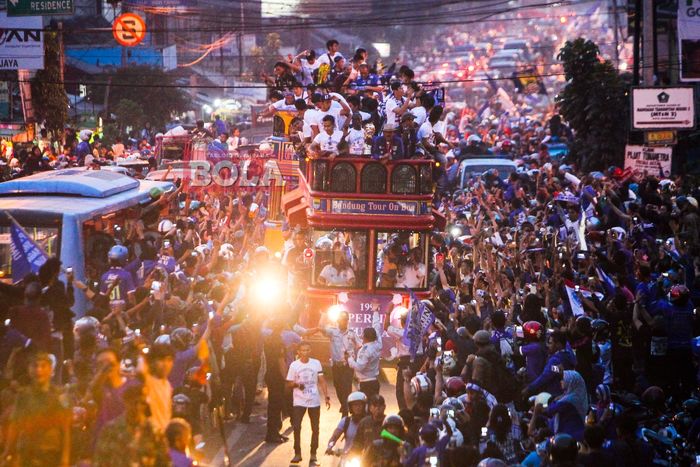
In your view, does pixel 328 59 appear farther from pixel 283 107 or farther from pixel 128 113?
pixel 128 113

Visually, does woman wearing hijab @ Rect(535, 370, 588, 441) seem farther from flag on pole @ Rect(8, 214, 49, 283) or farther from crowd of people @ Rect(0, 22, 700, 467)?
flag on pole @ Rect(8, 214, 49, 283)

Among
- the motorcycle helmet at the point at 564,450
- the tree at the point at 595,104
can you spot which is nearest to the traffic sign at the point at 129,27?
the tree at the point at 595,104

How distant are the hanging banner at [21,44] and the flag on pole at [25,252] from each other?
16003 mm

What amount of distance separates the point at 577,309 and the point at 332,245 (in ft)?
14.7

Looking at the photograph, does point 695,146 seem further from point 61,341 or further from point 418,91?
point 61,341

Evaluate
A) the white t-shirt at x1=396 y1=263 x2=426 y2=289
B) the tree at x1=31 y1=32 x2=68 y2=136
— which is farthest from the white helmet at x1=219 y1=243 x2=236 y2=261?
the tree at x1=31 y1=32 x2=68 y2=136

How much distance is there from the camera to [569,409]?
10.9 meters

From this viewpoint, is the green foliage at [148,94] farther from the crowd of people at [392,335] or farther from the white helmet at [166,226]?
the white helmet at [166,226]

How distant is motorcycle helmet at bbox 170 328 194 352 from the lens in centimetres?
1264

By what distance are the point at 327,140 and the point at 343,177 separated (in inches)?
23.1

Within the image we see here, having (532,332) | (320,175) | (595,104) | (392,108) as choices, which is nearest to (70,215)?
(320,175)

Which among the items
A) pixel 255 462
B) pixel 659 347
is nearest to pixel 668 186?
pixel 659 347

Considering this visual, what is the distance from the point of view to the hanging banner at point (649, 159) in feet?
78.1

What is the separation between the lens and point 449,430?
10539mm
